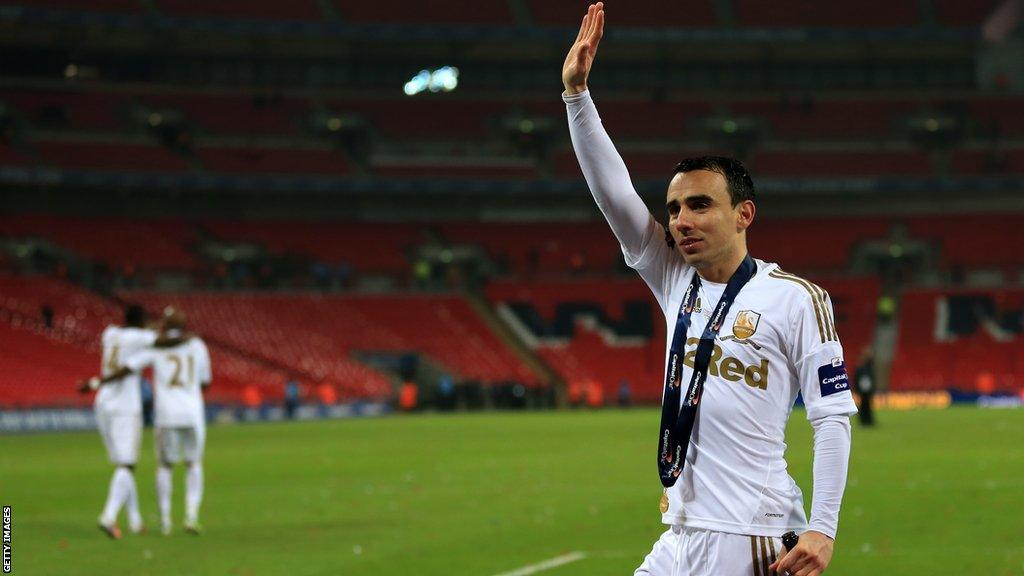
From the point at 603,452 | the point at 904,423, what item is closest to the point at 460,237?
the point at 904,423

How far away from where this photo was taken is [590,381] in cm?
6012

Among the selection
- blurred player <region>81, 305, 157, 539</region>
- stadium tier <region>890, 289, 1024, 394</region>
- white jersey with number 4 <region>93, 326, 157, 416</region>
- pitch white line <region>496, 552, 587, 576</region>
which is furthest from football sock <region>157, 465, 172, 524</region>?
stadium tier <region>890, 289, 1024, 394</region>

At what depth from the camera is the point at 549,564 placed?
12820mm

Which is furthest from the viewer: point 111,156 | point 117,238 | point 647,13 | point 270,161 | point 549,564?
point 647,13

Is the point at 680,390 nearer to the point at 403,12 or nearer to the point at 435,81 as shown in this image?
the point at 403,12

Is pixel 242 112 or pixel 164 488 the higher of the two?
pixel 242 112

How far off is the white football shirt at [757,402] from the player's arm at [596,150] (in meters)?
0.50

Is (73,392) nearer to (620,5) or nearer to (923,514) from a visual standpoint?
(620,5)

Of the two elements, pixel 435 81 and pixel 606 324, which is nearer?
pixel 606 324

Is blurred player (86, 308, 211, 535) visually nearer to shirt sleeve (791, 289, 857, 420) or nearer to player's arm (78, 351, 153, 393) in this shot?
player's arm (78, 351, 153, 393)

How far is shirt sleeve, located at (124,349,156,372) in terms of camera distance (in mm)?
15695

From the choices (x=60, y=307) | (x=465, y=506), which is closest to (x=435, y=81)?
(x=60, y=307)

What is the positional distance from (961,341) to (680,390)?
192 ft

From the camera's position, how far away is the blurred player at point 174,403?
51.5 ft
